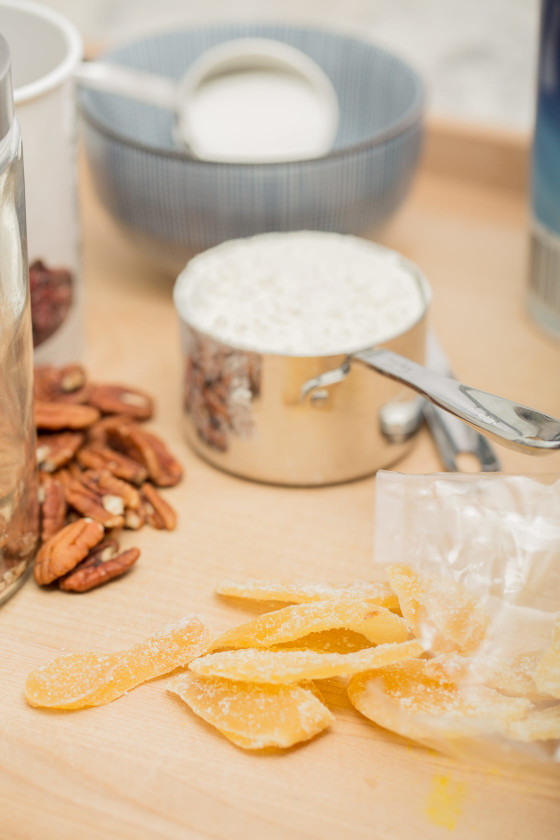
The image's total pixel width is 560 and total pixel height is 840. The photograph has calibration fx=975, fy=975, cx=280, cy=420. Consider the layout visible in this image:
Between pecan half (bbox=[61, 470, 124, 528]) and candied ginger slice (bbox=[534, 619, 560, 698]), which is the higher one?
candied ginger slice (bbox=[534, 619, 560, 698])

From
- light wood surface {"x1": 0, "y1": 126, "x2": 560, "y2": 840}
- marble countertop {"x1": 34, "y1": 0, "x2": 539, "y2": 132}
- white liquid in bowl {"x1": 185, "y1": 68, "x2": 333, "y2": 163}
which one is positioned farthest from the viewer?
marble countertop {"x1": 34, "y1": 0, "x2": 539, "y2": 132}

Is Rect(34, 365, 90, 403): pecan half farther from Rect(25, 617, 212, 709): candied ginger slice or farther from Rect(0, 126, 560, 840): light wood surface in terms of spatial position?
Rect(25, 617, 212, 709): candied ginger slice

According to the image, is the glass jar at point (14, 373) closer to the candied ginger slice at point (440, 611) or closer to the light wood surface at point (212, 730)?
the light wood surface at point (212, 730)

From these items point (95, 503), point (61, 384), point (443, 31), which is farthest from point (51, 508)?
point (443, 31)

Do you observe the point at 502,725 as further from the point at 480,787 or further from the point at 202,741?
the point at 202,741

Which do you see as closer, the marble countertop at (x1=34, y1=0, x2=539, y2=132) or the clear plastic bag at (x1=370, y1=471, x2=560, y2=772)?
the clear plastic bag at (x1=370, y1=471, x2=560, y2=772)

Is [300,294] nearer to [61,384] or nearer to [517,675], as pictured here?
[61,384]

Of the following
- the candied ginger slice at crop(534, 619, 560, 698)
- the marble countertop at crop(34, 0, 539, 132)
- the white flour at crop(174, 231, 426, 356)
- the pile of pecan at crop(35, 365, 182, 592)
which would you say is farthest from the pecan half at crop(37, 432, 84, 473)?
the marble countertop at crop(34, 0, 539, 132)
